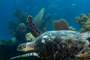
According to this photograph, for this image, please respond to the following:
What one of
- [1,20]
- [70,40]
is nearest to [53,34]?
[70,40]

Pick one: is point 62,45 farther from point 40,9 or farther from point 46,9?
point 40,9

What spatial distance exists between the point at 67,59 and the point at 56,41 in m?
0.50

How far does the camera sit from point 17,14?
40.0 feet

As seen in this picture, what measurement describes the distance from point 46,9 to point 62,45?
89.1 ft

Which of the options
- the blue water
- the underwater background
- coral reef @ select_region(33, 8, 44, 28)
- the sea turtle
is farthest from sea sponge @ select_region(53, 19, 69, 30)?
the blue water

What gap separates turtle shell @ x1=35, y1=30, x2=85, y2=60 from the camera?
2.50 metres

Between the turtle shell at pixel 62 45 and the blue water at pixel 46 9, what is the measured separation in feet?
72.6

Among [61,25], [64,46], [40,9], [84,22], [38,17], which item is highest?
[40,9]

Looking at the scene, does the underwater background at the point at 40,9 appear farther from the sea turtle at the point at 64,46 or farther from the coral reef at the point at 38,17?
the sea turtle at the point at 64,46

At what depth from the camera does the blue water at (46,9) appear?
28.4m

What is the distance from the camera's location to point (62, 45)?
2490 mm

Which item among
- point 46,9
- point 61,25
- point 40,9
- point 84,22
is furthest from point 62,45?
point 40,9

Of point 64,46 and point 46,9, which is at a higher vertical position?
point 46,9

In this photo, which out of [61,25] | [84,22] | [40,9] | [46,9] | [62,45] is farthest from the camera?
[40,9]
